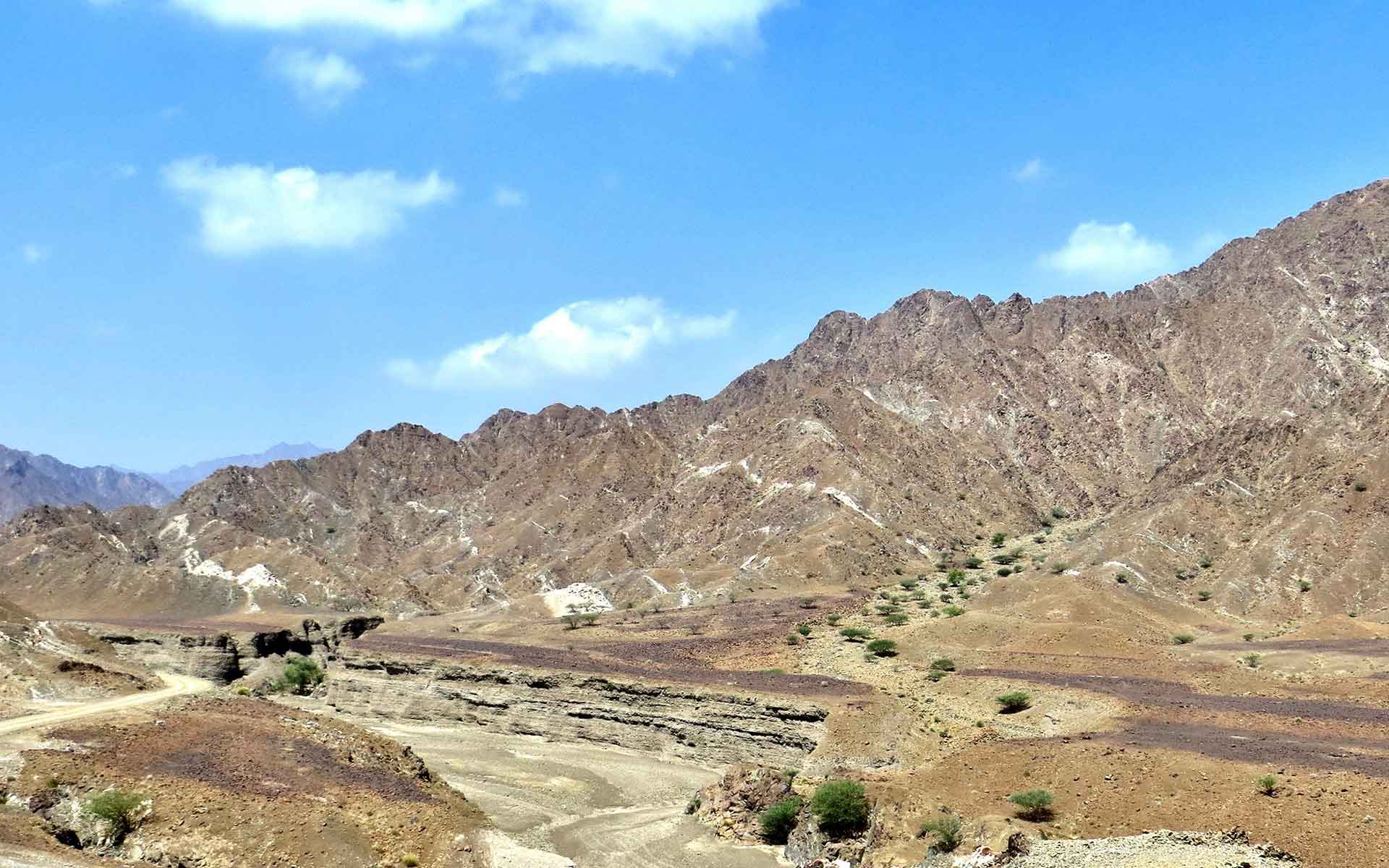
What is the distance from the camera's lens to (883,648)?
62.2 meters

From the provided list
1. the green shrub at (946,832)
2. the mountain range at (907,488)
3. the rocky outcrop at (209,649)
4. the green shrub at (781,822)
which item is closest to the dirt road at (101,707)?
the rocky outcrop at (209,649)

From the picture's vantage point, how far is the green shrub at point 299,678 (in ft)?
215

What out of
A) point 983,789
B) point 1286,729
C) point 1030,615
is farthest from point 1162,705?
point 1030,615

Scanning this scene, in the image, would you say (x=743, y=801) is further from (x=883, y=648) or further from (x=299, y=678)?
(x=299, y=678)

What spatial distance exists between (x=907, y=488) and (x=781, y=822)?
91.6 meters

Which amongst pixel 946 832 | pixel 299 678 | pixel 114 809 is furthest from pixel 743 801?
pixel 299 678

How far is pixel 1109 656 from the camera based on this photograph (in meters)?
54.8

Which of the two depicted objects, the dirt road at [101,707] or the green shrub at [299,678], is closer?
the dirt road at [101,707]

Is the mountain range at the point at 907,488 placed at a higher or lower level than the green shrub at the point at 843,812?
higher

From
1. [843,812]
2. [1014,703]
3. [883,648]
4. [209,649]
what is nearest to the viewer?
[843,812]

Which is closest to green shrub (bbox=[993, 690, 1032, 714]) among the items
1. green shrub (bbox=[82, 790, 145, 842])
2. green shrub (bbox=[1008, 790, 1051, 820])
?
green shrub (bbox=[1008, 790, 1051, 820])

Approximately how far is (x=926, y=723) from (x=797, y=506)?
69462mm

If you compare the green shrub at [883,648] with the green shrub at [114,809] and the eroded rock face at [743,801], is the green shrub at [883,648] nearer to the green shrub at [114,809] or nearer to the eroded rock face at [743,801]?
the eroded rock face at [743,801]

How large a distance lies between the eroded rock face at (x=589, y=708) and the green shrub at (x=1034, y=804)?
50.9 ft
